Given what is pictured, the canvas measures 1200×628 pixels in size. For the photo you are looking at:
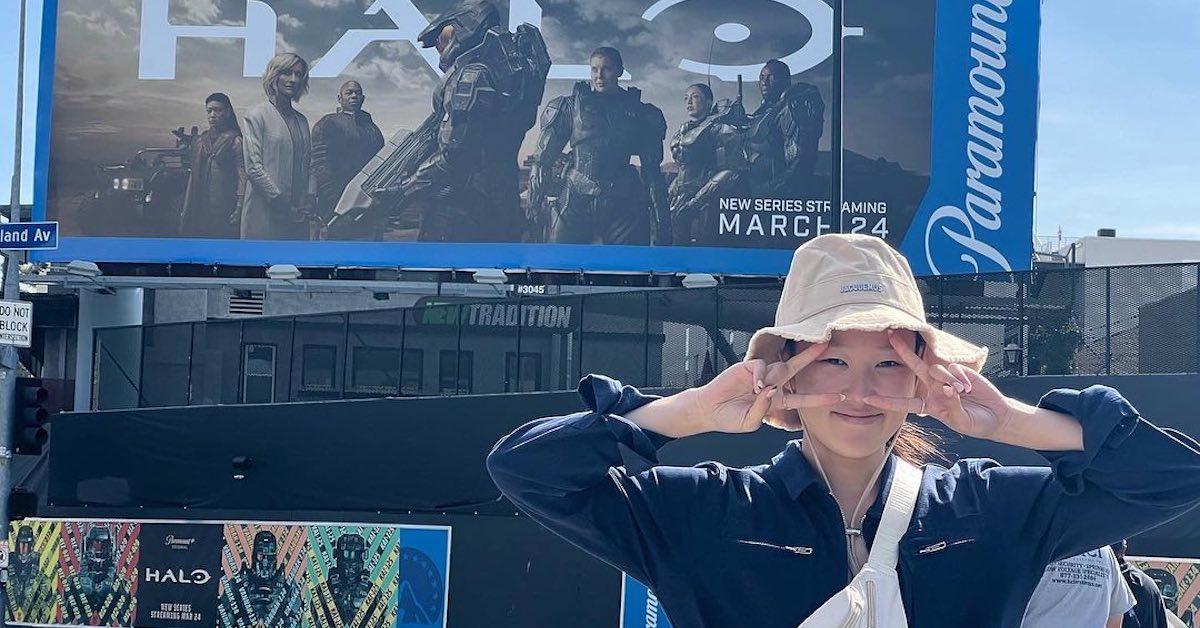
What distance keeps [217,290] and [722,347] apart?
55.2 feet

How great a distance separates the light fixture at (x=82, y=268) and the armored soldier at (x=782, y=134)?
12.8m

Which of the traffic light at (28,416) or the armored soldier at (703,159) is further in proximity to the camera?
the armored soldier at (703,159)

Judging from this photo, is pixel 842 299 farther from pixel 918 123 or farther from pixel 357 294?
pixel 357 294

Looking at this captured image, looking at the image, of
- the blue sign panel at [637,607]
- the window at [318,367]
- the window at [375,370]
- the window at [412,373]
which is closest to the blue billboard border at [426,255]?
the window at [318,367]

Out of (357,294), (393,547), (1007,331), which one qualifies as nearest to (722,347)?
(1007,331)

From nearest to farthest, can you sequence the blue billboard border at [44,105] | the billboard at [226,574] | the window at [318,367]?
the billboard at [226,574], the window at [318,367], the blue billboard border at [44,105]

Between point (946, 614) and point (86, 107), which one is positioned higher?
point (86, 107)

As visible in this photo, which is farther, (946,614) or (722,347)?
(722,347)

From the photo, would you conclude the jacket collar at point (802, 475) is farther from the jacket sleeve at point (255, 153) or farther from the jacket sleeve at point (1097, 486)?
the jacket sleeve at point (255, 153)

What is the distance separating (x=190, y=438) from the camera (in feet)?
69.5

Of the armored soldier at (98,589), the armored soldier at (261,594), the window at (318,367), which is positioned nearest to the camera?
the armored soldier at (261,594)

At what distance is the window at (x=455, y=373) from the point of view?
1944 centimetres

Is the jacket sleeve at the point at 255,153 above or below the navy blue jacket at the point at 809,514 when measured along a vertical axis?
above

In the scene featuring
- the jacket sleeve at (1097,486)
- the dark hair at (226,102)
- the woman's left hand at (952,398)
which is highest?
the dark hair at (226,102)
